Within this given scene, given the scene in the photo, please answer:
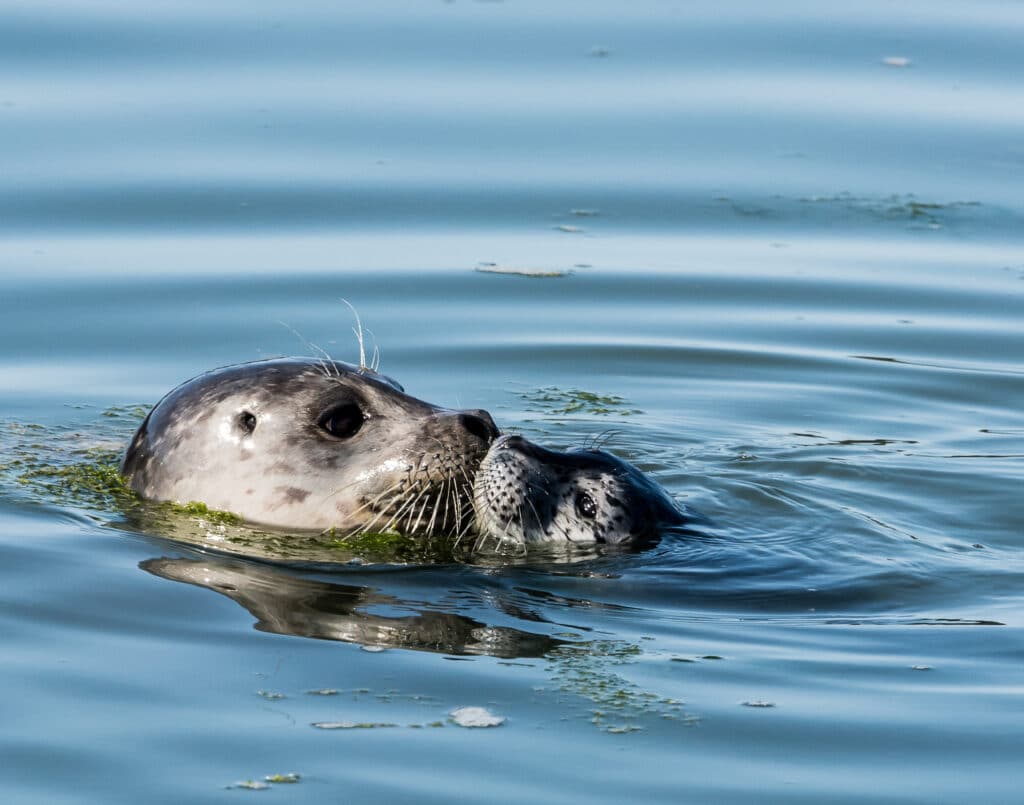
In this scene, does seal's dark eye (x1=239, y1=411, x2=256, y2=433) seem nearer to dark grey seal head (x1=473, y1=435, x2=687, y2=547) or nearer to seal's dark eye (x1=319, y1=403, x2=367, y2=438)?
seal's dark eye (x1=319, y1=403, x2=367, y2=438)

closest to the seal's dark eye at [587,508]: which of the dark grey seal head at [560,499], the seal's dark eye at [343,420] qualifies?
the dark grey seal head at [560,499]

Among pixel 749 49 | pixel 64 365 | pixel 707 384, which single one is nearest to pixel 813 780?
pixel 707 384

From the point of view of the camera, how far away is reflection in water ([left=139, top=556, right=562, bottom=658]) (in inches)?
265

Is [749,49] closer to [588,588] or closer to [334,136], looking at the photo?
[334,136]

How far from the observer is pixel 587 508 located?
7.95 m

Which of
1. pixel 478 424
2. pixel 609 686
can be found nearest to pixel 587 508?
pixel 478 424

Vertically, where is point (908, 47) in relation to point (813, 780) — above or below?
above

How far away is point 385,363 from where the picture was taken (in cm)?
1115

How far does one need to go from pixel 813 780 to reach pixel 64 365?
21.1 feet

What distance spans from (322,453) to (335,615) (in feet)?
3.16

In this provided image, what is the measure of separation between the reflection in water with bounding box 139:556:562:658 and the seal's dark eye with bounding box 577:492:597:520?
39.6 inches

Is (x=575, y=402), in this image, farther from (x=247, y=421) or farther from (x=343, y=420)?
(x=247, y=421)

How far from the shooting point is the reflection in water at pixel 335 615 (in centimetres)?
673

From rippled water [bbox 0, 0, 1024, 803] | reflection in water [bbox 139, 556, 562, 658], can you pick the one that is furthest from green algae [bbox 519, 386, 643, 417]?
reflection in water [bbox 139, 556, 562, 658]
